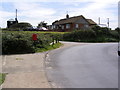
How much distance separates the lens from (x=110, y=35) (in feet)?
130

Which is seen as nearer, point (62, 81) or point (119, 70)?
point (62, 81)

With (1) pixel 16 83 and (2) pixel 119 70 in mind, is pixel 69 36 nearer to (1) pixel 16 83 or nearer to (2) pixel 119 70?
(2) pixel 119 70

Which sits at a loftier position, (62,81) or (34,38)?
(34,38)

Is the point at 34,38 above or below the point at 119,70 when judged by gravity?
above

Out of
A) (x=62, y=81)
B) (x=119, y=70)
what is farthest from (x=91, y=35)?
(x=62, y=81)

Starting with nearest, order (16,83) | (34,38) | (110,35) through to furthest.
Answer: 1. (16,83)
2. (34,38)
3. (110,35)

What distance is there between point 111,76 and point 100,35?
29773 mm

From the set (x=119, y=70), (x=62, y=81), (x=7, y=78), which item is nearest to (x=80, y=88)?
(x=62, y=81)

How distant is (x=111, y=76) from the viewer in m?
8.93

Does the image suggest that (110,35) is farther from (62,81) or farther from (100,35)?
(62,81)

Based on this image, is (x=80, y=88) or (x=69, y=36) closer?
(x=80, y=88)

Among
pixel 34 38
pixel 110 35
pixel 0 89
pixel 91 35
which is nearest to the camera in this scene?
pixel 0 89

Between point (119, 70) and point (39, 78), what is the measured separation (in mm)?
3736

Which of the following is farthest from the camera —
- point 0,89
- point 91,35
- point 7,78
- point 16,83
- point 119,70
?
point 91,35
